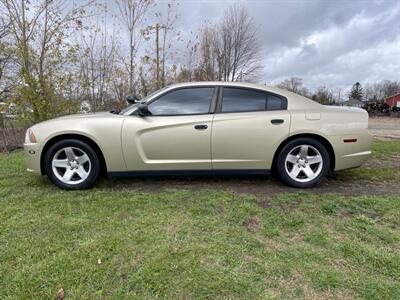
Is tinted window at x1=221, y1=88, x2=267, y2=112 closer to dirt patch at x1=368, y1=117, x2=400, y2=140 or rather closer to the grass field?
the grass field

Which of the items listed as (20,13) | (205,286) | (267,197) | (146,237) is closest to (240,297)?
(205,286)

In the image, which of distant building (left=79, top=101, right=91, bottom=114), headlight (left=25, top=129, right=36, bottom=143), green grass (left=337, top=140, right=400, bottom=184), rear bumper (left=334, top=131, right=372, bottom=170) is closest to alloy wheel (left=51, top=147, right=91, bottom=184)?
headlight (left=25, top=129, right=36, bottom=143)

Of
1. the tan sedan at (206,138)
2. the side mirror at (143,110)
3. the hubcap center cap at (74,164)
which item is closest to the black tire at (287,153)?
the tan sedan at (206,138)

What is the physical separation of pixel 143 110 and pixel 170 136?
50 cm

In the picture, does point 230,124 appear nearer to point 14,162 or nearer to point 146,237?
point 146,237

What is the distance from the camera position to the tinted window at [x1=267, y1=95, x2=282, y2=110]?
387 centimetres

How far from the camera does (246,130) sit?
3.72 m

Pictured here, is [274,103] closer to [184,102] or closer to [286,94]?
[286,94]

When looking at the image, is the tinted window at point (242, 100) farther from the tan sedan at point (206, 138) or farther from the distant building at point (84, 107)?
the distant building at point (84, 107)

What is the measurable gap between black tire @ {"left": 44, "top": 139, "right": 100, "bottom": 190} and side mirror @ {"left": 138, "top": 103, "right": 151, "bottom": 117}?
83 cm

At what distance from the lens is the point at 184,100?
3844 millimetres

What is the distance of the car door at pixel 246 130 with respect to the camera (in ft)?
12.2

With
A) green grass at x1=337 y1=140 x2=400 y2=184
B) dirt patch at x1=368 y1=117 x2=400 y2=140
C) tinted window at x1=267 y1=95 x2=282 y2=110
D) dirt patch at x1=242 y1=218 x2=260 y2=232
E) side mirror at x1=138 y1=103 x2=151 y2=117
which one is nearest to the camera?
dirt patch at x1=242 y1=218 x2=260 y2=232

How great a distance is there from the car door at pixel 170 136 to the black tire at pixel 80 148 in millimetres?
443
